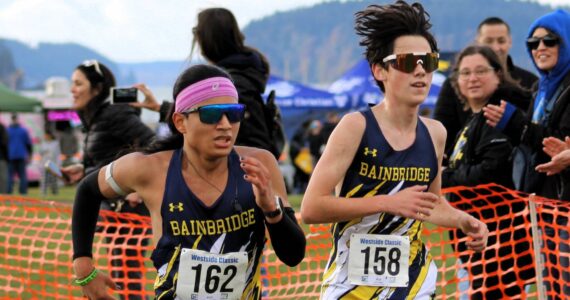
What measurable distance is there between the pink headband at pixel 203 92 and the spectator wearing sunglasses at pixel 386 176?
1.53ft

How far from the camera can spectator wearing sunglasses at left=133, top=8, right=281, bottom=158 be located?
18.9 ft

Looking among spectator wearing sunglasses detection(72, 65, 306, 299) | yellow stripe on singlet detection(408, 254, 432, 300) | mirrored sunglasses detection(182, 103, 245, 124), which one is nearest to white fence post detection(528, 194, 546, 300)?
yellow stripe on singlet detection(408, 254, 432, 300)

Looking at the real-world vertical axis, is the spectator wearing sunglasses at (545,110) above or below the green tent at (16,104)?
above

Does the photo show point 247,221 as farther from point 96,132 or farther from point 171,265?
point 96,132

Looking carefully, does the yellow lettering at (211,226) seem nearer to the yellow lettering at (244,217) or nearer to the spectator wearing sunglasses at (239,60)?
the yellow lettering at (244,217)

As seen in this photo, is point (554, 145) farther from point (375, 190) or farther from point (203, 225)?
point (203, 225)

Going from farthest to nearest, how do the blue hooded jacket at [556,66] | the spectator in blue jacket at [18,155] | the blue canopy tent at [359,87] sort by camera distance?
the blue canopy tent at [359,87] < the spectator in blue jacket at [18,155] < the blue hooded jacket at [556,66]

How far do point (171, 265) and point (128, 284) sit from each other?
9.33 feet

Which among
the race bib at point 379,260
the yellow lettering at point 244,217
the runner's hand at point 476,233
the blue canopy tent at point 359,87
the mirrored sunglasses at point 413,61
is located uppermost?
the mirrored sunglasses at point 413,61

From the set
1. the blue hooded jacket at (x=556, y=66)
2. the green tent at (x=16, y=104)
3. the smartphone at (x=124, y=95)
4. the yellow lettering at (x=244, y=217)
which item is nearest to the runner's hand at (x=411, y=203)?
the yellow lettering at (x=244, y=217)

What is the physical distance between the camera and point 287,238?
3.73 metres

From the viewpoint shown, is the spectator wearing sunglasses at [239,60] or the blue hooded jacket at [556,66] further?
the spectator wearing sunglasses at [239,60]

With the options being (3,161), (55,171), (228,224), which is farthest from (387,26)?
(3,161)

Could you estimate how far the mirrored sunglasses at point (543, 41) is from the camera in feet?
18.4
